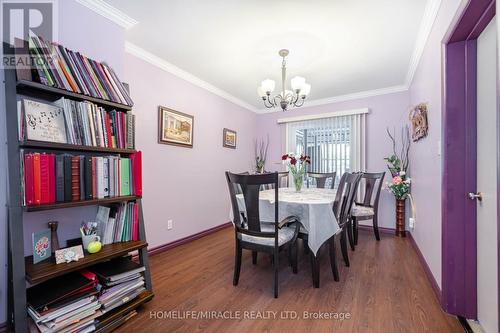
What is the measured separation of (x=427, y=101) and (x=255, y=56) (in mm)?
1825

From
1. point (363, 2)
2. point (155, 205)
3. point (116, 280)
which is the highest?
point (363, 2)

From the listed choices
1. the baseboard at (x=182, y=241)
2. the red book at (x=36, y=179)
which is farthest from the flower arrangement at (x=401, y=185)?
the red book at (x=36, y=179)

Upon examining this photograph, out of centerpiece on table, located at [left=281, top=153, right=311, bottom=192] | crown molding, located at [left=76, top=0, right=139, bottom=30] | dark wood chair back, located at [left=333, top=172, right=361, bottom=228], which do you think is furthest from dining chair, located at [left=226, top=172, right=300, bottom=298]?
crown molding, located at [left=76, top=0, right=139, bottom=30]

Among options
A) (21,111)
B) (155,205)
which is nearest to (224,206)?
(155,205)

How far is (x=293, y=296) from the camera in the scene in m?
1.82

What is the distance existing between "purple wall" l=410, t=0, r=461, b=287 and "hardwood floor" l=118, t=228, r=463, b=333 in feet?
1.03

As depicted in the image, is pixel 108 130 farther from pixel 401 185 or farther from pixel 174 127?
pixel 401 185

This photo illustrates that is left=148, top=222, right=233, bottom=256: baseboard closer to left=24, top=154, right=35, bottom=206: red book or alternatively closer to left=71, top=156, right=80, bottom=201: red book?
left=71, top=156, right=80, bottom=201: red book

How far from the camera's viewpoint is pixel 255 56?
262cm

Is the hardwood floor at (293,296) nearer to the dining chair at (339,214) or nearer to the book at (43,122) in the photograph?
the dining chair at (339,214)

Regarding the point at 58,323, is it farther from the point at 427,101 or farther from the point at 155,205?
the point at 427,101

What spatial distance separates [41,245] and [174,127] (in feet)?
6.11

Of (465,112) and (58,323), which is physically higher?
(465,112)

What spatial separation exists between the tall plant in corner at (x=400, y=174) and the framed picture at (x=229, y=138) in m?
2.51
